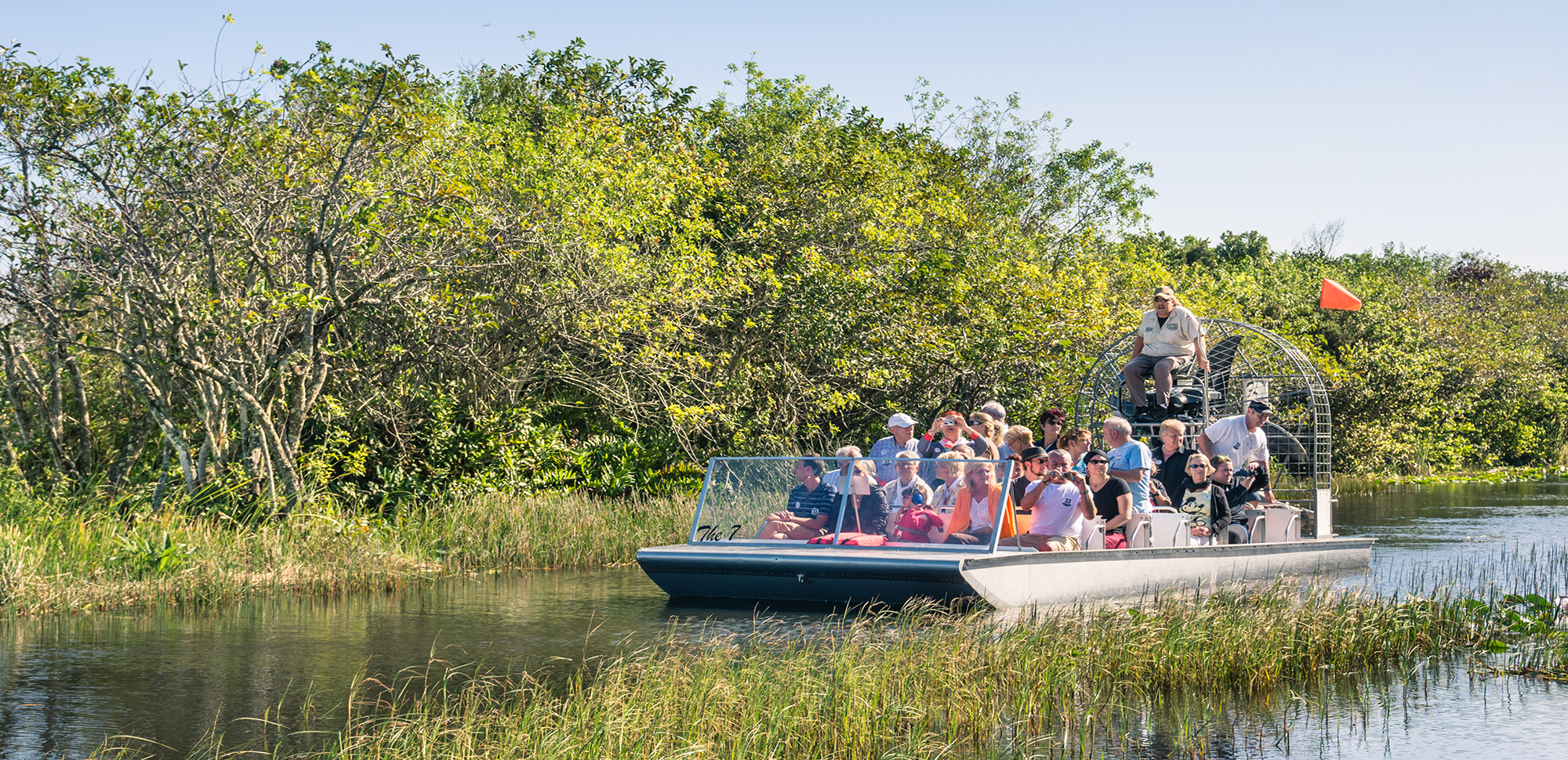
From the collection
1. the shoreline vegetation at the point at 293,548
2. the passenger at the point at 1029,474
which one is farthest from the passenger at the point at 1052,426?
the shoreline vegetation at the point at 293,548

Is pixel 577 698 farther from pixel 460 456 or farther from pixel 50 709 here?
pixel 460 456

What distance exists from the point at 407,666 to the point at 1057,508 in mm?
5306

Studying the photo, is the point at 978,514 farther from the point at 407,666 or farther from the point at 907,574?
the point at 407,666

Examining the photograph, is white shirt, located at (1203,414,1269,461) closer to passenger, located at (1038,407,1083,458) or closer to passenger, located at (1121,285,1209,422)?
passenger, located at (1121,285,1209,422)

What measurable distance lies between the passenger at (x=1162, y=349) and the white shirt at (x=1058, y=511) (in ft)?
13.0

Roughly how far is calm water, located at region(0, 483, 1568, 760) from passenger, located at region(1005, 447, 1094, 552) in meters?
2.08

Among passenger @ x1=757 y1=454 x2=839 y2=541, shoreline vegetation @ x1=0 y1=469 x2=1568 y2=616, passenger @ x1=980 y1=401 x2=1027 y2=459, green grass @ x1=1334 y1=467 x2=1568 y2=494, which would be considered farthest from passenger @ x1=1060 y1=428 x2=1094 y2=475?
green grass @ x1=1334 y1=467 x2=1568 y2=494

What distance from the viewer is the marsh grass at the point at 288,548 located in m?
12.2

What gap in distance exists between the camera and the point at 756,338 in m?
22.2

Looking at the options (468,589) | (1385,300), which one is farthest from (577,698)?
(1385,300)

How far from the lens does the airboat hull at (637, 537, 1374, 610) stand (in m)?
10.4

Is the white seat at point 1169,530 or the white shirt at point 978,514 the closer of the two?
the white shirt at point 978,514

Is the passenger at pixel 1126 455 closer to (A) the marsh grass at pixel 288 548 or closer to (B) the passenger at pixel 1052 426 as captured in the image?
(B) the passenger at pixel 1052 426

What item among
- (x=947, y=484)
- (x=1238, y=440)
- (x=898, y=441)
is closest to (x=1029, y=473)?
(x=947, y=484)
